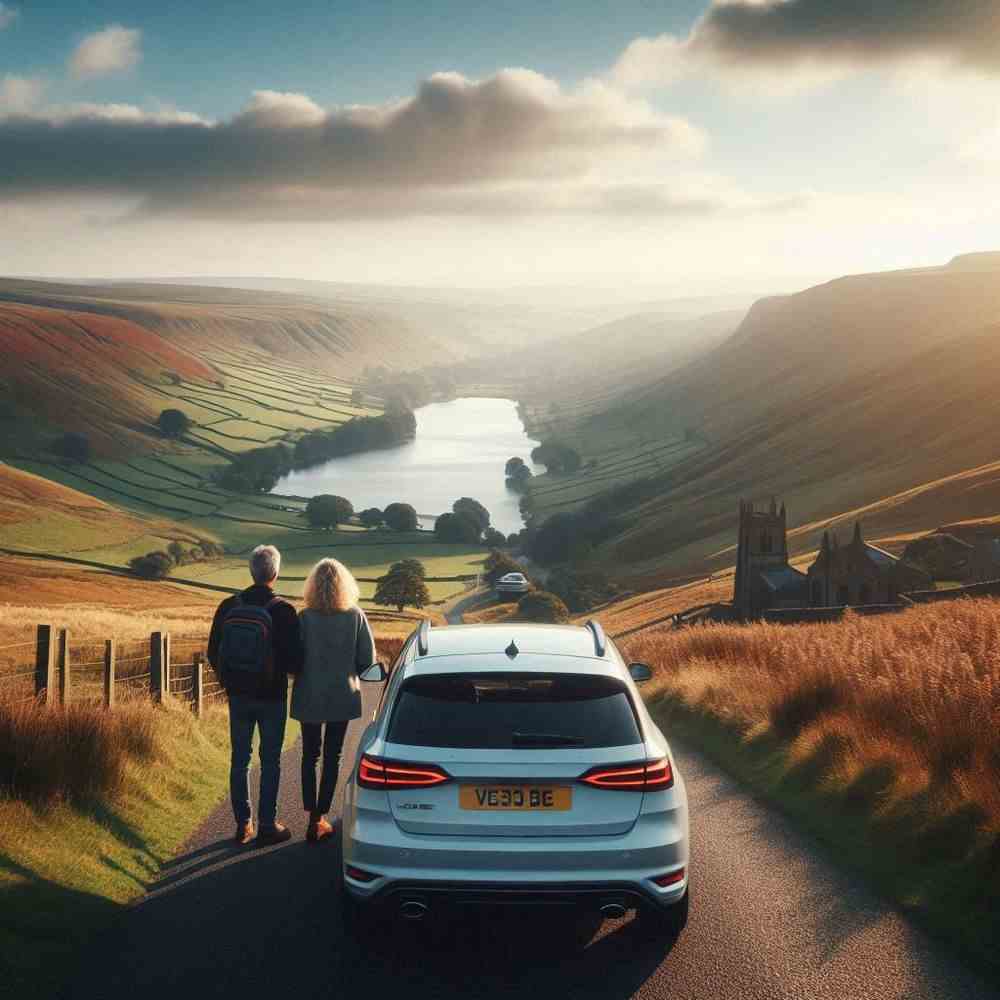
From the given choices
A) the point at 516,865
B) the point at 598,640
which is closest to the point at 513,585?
the point at 598,640

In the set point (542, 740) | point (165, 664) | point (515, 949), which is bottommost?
point (165, 664)

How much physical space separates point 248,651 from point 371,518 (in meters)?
132

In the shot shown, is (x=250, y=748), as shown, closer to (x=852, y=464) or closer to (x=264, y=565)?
(x=264, y=565)

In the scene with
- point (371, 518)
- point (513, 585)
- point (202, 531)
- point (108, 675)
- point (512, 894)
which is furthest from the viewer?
point (371, 518)

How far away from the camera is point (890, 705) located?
→ 36.1 ft

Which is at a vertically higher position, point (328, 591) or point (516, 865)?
point (328, 591)

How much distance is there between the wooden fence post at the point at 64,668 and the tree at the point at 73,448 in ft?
554

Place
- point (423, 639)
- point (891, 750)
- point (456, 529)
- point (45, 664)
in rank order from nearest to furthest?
point (423, 639) < point (891, 750) < point (45, 664) < point (456, 529)

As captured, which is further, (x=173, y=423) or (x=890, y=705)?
(x=173, y=423)

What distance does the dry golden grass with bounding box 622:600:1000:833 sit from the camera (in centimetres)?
904

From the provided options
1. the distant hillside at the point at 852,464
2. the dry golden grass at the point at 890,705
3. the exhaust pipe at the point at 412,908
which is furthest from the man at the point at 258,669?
the distant hillside at the point at 852,464

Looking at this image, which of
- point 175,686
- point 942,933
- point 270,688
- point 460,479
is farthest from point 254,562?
point 460,479

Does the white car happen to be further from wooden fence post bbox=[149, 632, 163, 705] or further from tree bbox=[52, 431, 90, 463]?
tree bbox=[52, 431, 90, 463]

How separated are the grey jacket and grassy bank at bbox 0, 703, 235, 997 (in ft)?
5.22
